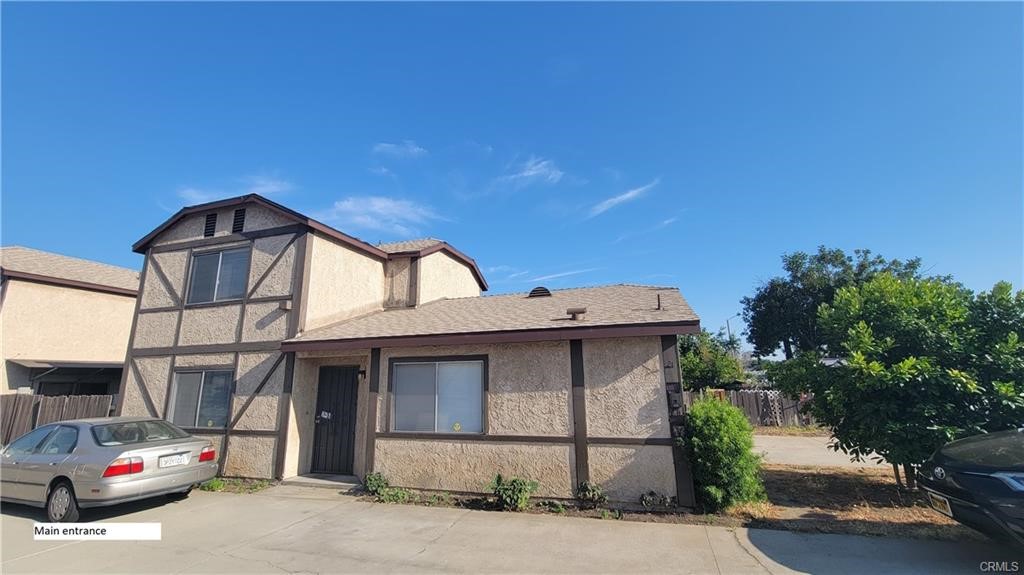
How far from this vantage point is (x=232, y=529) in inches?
247

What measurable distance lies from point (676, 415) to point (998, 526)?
339cm

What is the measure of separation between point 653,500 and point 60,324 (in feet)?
62.6

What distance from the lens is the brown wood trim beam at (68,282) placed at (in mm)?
13914

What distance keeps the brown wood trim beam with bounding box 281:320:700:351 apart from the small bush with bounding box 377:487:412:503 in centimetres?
256

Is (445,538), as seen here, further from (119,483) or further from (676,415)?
(119,483)

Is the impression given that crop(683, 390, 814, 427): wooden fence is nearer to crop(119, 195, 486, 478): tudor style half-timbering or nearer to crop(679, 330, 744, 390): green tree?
crop(679, 330, 744, 390): green tree

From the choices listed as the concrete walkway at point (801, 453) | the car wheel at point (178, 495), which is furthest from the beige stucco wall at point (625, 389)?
the car wheel at point (178, 495)

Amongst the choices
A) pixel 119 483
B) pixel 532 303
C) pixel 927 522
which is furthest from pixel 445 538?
pixel 927 522

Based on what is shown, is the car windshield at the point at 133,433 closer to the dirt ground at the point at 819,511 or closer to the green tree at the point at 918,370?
the dirt ground at the point at 819,511

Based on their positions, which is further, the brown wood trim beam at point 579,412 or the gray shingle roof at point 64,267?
the gray shingle roof at point 64,267

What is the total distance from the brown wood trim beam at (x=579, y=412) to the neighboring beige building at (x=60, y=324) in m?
16.1

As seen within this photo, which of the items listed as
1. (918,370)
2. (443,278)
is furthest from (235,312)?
(918,370)

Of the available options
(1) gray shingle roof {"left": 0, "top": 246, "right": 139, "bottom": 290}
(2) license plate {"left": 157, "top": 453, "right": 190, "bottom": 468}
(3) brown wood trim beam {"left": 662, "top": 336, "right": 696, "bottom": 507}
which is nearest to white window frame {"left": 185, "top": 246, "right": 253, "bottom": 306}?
(2) license plate {"left": 157, "top": 453, "right": 190, "bottom": 468}

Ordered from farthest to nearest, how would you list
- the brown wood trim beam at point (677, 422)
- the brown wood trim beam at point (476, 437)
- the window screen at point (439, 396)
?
1. the window screen at point (439, 396)
2. the brown wood trim beam at point (476, 437)
3. the brown wood trim beam at point (677, 422)
